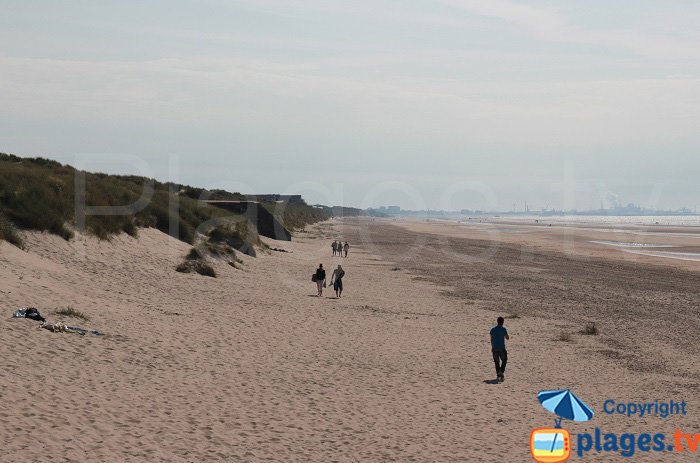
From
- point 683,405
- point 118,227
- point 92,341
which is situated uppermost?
point 118,227

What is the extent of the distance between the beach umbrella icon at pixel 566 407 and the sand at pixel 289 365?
1.03 feet

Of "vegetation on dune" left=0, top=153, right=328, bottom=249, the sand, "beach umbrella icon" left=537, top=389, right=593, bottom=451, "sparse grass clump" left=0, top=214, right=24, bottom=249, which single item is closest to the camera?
the sand

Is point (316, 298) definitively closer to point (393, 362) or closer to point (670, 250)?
point (393, 362)

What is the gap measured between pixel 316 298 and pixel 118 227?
8974mm

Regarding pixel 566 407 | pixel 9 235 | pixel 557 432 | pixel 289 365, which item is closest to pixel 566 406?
pixel 566 407

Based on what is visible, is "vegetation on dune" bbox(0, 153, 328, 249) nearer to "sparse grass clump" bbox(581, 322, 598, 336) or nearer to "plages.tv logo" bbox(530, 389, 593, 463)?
"plages.tv logo" bbox(530, 389, 593, 463)

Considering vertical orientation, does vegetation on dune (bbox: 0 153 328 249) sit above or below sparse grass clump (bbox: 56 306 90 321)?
above

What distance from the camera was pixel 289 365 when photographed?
15.5 meters

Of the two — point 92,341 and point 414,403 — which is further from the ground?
point 92,341

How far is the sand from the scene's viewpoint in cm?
1042

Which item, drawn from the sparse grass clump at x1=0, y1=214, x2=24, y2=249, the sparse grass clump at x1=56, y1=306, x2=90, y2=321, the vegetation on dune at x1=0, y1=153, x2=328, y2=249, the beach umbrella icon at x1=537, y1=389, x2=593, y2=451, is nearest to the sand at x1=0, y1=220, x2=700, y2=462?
the sparse grass clump at x1=56, y1=306, x2=90, y2=321

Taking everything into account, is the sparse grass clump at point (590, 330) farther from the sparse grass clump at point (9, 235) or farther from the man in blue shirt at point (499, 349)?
the sparse grass clump at point (9, 235)

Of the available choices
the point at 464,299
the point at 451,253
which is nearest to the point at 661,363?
the point at 464,299

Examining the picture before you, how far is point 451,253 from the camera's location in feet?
206
